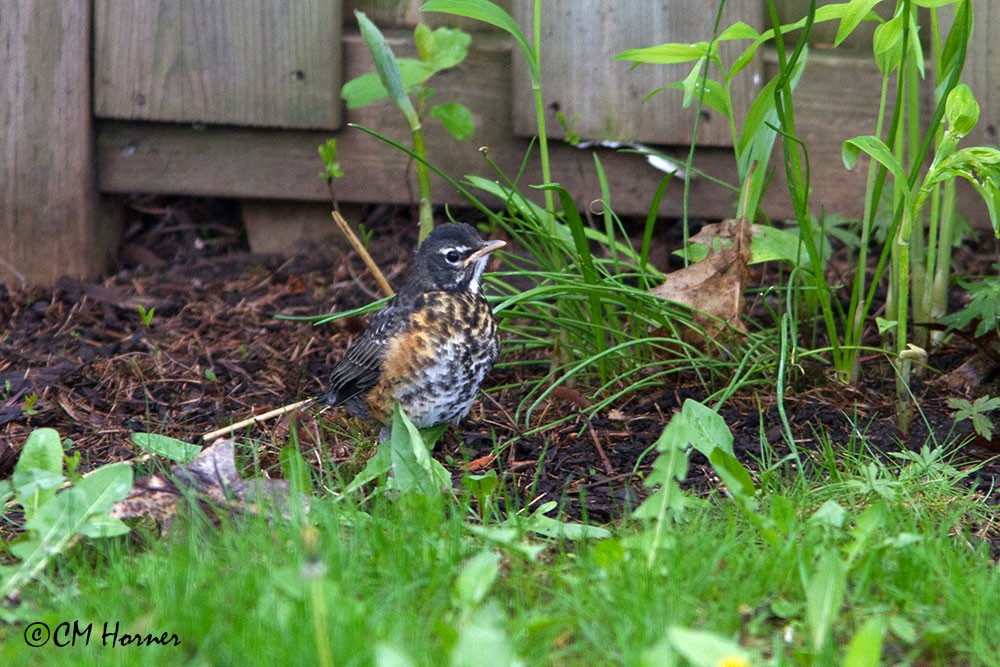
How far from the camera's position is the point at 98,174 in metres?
4.99

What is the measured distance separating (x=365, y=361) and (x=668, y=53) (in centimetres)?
141

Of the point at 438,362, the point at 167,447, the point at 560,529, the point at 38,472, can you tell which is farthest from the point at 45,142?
the point at 560,529

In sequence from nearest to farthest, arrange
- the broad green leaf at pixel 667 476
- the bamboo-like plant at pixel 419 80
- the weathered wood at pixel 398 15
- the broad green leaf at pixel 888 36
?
the broad green leaf at pixel 667 476 < the broad green leaf at pixel 888 36 < the bamboo-like plant at pixel 419 80 < the weathered wood at pixel 398 15

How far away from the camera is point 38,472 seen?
2.79m

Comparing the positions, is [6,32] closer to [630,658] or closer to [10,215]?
[10,215]

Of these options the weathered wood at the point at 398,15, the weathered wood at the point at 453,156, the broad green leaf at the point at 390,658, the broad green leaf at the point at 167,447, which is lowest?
the broad green leaf at the point at 167,447

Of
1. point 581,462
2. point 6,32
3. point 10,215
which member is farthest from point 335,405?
point 6,32

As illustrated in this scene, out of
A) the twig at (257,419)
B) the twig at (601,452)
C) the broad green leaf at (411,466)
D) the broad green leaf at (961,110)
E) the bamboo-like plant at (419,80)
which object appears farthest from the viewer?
the bamboo-like plant at (419,80)

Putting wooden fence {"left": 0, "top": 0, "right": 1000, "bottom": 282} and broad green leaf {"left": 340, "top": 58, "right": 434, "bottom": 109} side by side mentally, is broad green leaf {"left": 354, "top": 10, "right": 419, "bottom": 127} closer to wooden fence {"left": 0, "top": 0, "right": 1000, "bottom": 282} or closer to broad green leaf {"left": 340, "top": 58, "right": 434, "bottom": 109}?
broad green leaf {"left": 340, "top": 58, "right": 434, "bottom": 109}

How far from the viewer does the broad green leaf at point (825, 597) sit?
2.18m

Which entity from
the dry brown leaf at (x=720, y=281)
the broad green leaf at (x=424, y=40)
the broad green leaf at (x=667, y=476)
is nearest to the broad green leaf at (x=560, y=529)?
the broad green leaf at (x=667, y=476)

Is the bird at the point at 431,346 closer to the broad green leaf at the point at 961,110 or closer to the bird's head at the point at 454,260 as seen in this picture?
the bird's head at the point at 454,260

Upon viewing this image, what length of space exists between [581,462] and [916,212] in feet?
4.16

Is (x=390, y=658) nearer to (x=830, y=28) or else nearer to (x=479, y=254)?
(x=479, y=254)
